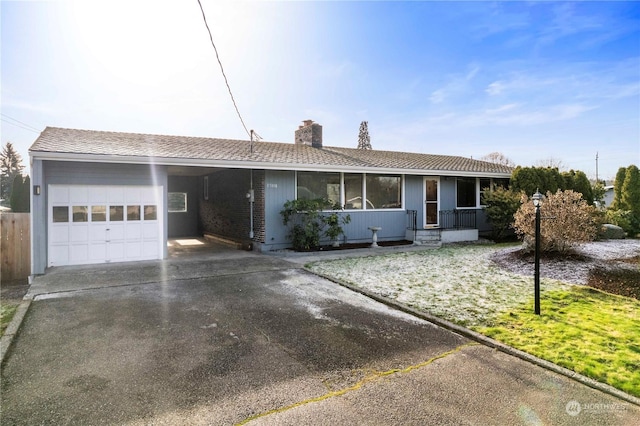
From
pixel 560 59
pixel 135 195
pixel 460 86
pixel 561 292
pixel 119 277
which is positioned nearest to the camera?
pixel 561 292

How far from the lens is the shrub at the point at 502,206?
13609 millimetres

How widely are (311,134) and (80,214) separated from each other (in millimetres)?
9982

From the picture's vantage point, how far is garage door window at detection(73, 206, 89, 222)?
366 inches

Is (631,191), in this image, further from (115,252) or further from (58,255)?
(58,255)

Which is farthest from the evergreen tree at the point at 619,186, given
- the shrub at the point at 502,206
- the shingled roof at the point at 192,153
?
the shrub at the point at 502,206

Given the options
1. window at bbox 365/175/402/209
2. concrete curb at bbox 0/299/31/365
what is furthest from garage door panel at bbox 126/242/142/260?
window at bbox 365/175/402/209

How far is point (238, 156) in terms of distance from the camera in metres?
11.2

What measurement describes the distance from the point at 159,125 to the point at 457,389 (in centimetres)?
1305

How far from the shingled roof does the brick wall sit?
39.5 inches

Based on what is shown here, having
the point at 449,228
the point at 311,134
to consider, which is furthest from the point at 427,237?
the point at 311,134

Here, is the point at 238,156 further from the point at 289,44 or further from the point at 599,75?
the point at 599,75

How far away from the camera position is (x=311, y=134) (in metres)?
16.6

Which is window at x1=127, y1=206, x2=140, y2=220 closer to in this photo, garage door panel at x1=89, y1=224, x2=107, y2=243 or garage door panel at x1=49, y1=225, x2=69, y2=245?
garage door panel at x1=89, y1=224, x2=107, y2=243

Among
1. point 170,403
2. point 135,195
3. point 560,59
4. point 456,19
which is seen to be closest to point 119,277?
point 135,195
